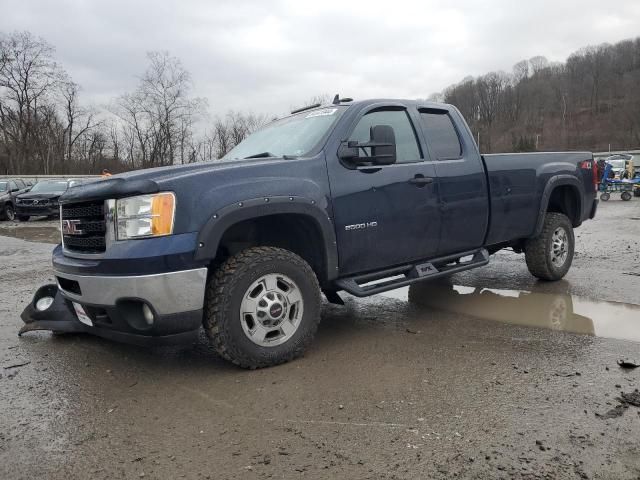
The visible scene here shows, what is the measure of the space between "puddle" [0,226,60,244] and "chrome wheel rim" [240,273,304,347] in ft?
33.9

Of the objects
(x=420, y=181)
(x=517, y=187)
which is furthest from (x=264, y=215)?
(x=517, y=187)

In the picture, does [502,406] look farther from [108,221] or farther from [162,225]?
[108,221]

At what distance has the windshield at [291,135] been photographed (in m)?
4.10

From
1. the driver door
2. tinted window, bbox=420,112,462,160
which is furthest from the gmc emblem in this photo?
tinted window, bbox=420,112,462,160

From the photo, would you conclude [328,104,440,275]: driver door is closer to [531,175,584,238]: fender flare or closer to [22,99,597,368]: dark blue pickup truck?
[22,99,597,368]: dark blue pickup truck

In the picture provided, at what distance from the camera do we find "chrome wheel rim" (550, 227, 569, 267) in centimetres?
595

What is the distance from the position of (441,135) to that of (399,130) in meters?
0.55

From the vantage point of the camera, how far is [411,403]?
9.68 feet

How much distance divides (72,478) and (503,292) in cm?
470

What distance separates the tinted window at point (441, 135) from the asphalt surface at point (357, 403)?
1.55 metres

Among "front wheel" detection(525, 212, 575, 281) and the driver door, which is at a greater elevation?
the driver door

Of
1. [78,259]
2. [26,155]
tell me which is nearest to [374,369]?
[78,259]

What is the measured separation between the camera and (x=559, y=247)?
6043 mm

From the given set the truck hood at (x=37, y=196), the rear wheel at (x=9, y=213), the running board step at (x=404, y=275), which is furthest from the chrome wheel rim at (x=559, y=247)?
the rear wheel at (x=9, y=213)
